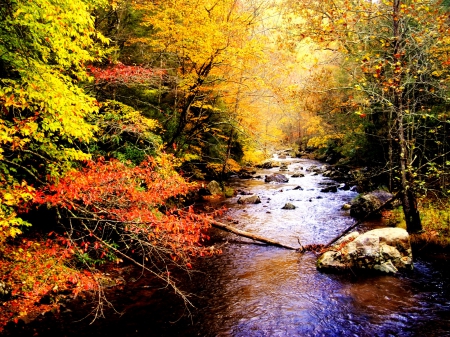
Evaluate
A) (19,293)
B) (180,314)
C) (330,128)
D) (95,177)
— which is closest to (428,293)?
(180,314)

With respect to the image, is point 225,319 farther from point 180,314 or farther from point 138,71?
point 138,71

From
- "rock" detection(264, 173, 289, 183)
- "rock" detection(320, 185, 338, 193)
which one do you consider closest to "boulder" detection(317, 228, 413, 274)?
"rock" detection(320, 185, 338, 193)

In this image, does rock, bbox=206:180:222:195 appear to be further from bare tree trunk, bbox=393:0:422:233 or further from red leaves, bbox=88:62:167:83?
bare tree trunk, bbox=393:0:422:233

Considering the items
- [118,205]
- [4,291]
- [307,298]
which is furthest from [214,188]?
[4,291]

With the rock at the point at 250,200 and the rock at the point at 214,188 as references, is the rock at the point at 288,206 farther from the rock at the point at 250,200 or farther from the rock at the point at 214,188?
the rock at the point at 214,188

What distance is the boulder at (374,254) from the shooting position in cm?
872

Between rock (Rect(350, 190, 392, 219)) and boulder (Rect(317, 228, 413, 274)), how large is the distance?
480 cm

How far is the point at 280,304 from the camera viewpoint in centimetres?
747

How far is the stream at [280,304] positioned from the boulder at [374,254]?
311 mm

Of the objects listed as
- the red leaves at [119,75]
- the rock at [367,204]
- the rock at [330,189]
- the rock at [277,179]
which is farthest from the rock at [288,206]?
the red leaves at [119,75]

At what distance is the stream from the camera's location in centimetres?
647

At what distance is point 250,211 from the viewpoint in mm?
16453

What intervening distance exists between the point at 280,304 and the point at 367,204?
28.8 feet

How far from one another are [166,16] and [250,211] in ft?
34.3
